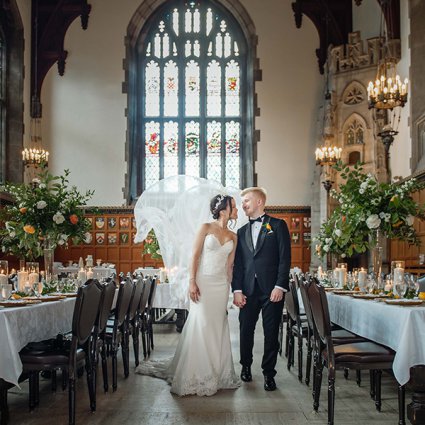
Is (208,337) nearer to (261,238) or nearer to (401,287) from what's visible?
(261,238)

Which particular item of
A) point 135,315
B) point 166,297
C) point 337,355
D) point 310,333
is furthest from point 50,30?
point 337,355

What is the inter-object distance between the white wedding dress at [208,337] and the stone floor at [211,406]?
0.48 feet

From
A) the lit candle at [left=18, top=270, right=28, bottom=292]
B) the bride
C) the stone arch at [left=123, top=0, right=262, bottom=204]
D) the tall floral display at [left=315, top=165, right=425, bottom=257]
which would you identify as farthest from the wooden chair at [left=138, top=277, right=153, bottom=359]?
the stone arch at [left=123, top=0, right=262, bottom=204]

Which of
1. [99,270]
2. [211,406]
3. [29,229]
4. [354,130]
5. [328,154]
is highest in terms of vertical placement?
[354,130]

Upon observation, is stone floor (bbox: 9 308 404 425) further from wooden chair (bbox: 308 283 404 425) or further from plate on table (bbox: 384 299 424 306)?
plate on table (bbox: 384 299 424 306)

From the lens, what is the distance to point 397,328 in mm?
4141

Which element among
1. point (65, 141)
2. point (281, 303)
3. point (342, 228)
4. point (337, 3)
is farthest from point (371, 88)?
point (65, 141)

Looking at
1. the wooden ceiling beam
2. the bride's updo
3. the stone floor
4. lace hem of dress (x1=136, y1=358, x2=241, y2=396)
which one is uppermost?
the wooden ceiling beam

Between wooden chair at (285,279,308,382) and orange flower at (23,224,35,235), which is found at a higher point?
orange flower at (23,224,35,235)

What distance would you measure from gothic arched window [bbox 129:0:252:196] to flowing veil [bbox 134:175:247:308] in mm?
9145

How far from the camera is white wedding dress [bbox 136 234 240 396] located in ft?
16.9

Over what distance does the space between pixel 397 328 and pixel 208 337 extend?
1.75m

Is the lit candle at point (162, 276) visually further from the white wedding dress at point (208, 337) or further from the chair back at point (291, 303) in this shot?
the white wedding dress at point (208, 337)

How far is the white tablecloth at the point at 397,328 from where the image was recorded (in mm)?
3945
